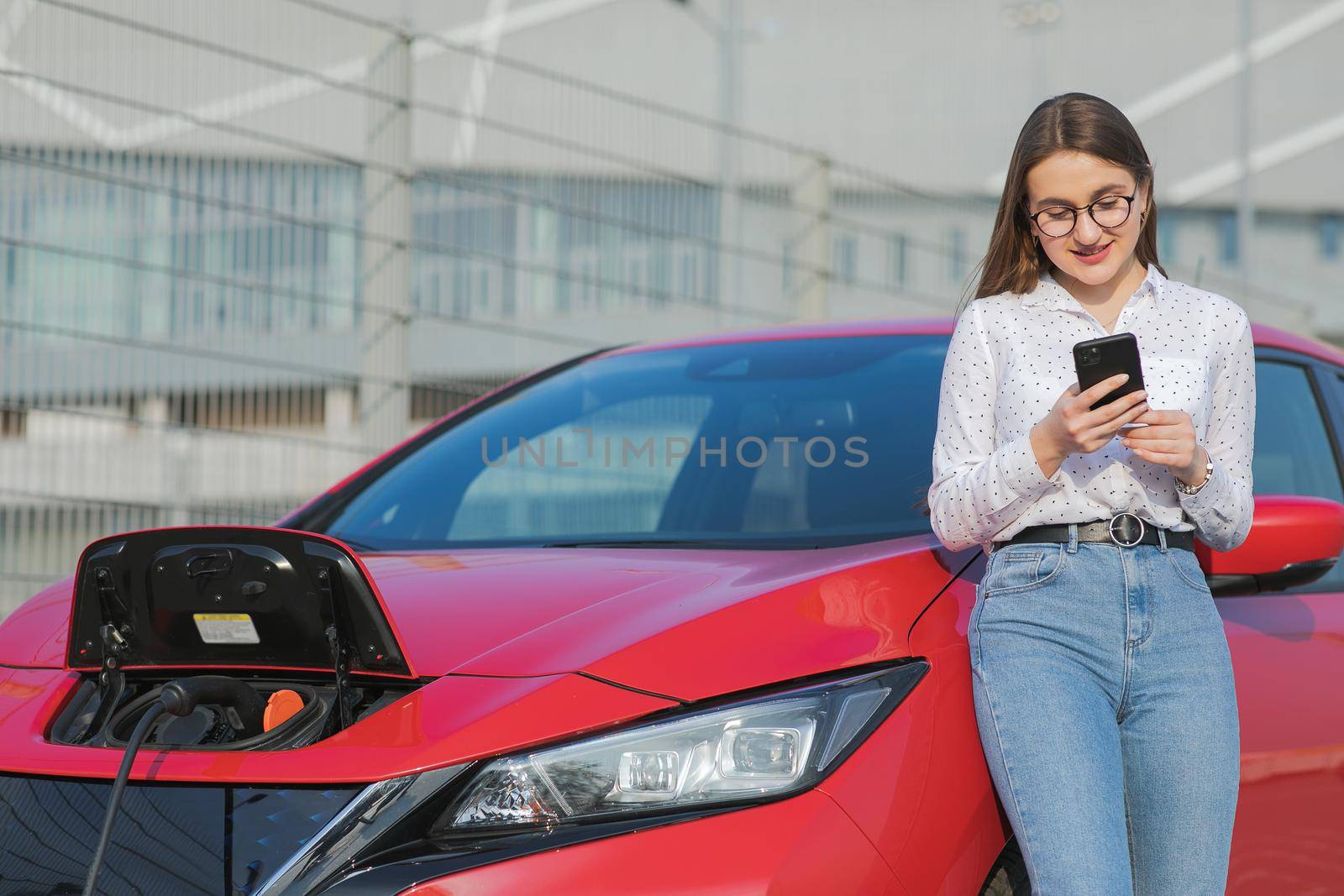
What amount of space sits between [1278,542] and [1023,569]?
501mm

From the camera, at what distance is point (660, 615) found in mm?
2057

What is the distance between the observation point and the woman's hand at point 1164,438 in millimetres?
2053

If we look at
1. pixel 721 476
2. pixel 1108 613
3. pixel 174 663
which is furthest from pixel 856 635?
pixel 721 476

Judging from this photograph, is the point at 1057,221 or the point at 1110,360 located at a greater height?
the point at 1057,221

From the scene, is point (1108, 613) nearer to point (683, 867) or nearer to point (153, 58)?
point (683, 867)

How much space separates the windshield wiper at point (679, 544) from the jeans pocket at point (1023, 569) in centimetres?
40

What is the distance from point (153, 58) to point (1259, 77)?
26050mm

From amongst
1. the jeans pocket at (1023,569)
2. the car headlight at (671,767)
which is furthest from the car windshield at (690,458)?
the car headlight at (671,767)

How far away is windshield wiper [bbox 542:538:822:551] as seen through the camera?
2553mm

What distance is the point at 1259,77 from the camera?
2772 cm

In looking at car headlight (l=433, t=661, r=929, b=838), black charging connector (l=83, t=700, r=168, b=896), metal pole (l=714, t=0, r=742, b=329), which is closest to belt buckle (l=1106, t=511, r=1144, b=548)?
car headlight (l=433, t=661, r=929, b=838)

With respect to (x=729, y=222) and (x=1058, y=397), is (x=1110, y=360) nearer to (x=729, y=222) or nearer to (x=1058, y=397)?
(x=1058, y=397)

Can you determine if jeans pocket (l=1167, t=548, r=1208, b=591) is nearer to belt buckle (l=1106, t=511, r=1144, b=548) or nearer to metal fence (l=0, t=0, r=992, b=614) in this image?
belt buckle (l=1106, t=511, r=1144, b=548)

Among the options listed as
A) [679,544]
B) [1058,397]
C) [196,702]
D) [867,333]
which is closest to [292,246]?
[867,333]
